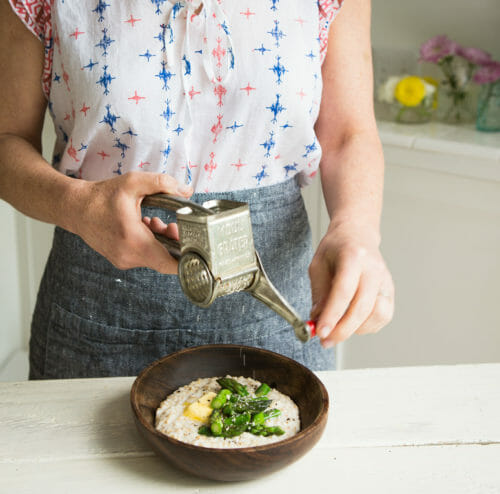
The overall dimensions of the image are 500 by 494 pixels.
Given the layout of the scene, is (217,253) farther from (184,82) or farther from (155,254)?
(184,82)

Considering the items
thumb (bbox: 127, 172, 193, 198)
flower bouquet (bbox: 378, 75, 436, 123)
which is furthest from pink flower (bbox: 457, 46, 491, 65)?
thumb (bbox: 127, 172, 193, 198)

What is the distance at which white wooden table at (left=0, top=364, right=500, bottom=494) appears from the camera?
0.78 meters

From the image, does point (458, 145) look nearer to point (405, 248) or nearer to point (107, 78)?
point (405, 248)

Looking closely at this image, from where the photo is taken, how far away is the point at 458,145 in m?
1.75

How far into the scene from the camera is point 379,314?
0.87m

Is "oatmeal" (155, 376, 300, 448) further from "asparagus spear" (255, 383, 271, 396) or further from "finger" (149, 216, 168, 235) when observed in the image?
"finger" (149, 216, 168, 235)

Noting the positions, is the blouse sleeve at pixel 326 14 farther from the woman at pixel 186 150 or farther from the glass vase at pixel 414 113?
the glass vase at pixel 414 113

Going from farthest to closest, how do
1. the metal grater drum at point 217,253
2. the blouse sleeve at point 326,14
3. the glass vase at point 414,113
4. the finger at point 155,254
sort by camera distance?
the glass vase at point 414,113
the blouse sleeve at point 326,14
the finger at point 155,254
the metal grater drum at point 217,253

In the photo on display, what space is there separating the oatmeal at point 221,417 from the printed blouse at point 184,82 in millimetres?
312

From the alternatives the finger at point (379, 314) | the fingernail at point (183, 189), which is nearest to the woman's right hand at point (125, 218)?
the fingernail at point (183, 189)

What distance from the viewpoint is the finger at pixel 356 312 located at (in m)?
0.85

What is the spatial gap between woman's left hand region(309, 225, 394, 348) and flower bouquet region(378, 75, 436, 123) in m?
1.15

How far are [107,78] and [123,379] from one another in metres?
0.41

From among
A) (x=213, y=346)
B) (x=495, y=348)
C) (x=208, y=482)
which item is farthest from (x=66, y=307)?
(x=495, y=348)
